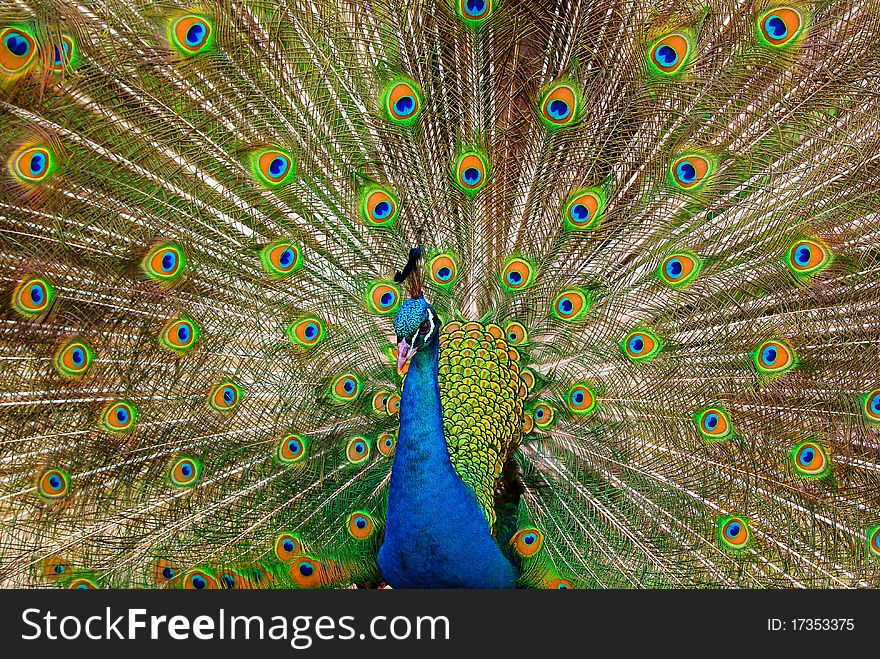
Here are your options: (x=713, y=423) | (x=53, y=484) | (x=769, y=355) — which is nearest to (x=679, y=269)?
(x=769, y=355)

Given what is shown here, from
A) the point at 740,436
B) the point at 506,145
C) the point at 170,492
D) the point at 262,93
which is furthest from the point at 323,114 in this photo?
the point at 740,436

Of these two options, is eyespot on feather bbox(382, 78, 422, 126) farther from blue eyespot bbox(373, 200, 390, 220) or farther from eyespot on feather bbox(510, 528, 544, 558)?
eyespot on feather bbox(510, 528, 544, 558)

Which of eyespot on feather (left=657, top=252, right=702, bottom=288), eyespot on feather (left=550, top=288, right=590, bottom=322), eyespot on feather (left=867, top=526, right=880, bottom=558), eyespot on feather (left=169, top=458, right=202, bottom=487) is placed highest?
eyespot on feather (left=657, top=252, right=702, bottom=288)

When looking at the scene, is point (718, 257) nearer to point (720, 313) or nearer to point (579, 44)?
point (720, 313)

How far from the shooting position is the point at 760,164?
2496 mm

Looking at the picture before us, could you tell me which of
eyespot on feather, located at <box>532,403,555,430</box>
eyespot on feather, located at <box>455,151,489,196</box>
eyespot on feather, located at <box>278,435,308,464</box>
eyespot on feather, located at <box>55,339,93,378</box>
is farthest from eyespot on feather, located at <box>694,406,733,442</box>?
eyespot on feather, located at <box>55,339,93,378</box>

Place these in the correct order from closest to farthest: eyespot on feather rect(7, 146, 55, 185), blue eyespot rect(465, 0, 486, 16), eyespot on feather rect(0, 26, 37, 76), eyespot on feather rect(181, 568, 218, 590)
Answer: eyespot on feather rect(0, 26, 37, 76) → eyespot on feather rect(7, 146, 55, 185) → blue eyespot rect(465, 0, 486, 16) → eyespot on feather rect(181, 568, 218, 590)

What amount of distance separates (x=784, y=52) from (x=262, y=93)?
136cm

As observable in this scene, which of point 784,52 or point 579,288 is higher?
point 784,52

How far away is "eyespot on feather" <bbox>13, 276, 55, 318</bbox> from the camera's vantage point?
A: 2283mm

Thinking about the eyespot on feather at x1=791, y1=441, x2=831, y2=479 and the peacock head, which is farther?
the eyespot on feather at x1=791, y1=441, x2=831, y2=479

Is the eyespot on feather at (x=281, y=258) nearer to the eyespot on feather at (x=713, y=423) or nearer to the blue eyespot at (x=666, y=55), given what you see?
the blue eyespot at (x=666, y=55)

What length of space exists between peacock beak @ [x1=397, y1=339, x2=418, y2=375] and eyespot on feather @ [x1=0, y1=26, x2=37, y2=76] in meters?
1.00

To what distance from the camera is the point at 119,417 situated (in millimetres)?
2514
